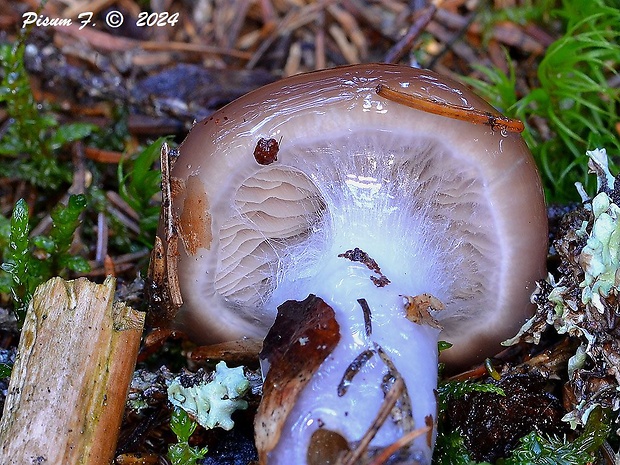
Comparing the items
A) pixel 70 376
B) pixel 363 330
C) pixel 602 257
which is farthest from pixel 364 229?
pixel 70 376

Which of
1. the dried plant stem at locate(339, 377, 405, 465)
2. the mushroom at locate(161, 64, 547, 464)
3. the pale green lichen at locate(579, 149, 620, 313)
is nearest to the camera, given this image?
the dried plant stem at locate(339, 377, 405, 465)

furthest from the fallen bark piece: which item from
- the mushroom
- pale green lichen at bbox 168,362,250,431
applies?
the mushroom

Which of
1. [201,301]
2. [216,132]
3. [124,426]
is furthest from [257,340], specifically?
[216,132]

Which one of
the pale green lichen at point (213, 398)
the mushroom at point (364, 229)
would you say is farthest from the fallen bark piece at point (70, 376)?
the mushroom at point (364, 229)

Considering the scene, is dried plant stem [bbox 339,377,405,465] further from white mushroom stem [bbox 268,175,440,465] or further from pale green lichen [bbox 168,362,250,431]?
pale green lichen [bbox 168,362,250,431]

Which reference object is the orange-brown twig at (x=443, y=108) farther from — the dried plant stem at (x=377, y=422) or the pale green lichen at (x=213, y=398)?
the pale green lichen at (x=213, y=398)

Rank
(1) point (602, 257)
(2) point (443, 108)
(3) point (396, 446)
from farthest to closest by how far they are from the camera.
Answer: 1. (1) point (602, 257)
2. (2) point (443, 108)
3. (3) point (396, 446)

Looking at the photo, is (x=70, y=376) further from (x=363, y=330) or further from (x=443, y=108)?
(x=443, y=108)
